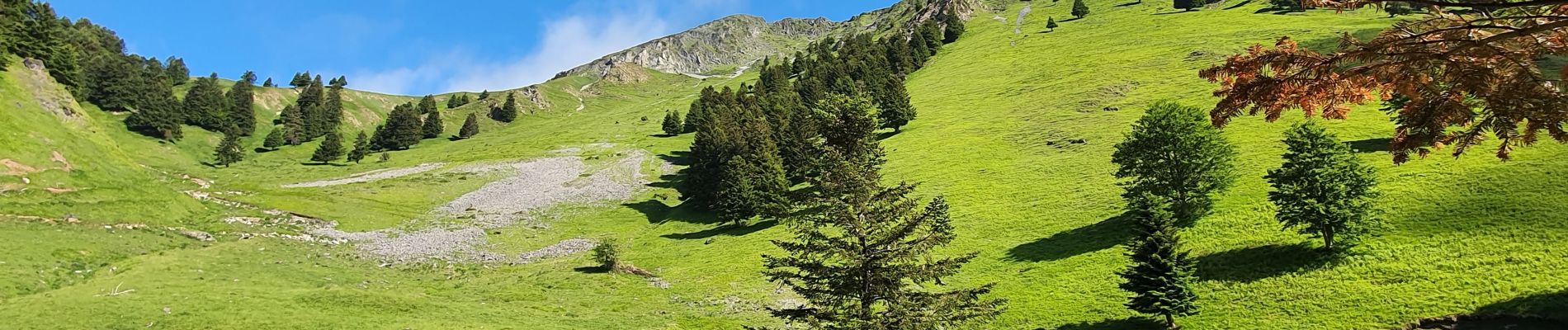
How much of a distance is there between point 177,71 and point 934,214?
214880 mm

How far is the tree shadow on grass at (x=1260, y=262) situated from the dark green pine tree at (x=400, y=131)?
133322 mm

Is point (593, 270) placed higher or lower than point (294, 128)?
lower

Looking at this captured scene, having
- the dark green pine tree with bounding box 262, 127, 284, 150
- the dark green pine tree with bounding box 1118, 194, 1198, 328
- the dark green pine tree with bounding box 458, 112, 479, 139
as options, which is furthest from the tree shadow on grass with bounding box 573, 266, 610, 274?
the dark green pine tree with bounding box 458, 112, 479, 139

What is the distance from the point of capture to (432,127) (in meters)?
148

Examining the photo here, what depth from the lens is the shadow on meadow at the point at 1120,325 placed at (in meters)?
28.4

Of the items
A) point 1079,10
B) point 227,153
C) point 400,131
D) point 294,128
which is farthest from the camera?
point 1079,10

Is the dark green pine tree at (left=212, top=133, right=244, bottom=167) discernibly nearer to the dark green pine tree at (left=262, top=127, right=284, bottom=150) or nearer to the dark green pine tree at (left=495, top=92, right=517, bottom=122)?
the dark green pine tree at (left=262, top=127, right=284, bottom=150)

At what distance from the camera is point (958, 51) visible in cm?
15900

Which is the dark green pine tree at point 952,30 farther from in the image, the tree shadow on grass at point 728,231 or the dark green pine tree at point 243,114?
Answer: the dark green pine tree at point 243,114

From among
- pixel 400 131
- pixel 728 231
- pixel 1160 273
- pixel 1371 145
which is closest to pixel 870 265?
pixel 1160 273

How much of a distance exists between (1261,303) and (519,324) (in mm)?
31230

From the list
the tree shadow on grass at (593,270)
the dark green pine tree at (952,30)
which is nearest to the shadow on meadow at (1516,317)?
the tree shadow on grass at (593,270)

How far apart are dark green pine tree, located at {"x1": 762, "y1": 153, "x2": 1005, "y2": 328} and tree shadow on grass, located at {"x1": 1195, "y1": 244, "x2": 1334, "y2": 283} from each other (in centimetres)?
2086

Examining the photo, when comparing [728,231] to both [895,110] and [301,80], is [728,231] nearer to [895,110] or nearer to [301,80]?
[895,110]
